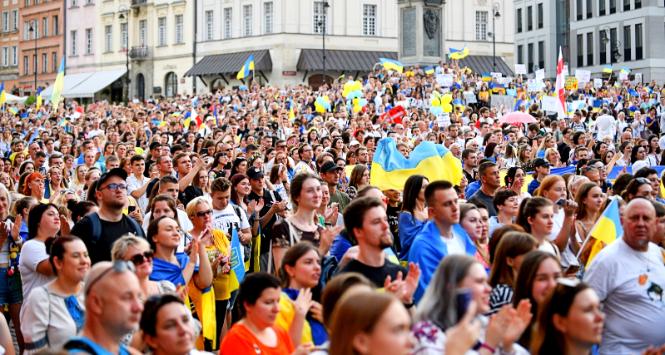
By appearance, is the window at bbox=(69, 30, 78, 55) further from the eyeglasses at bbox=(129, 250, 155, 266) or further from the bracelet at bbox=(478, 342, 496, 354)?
the bracelet at bbox=(478, 342, 496, 354)

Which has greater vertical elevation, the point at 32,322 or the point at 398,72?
the point at 398,72

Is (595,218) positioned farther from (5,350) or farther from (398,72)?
(398,72)

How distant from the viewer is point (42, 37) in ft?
292

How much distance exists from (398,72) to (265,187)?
92.8 feet

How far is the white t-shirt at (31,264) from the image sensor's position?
28.4 feet

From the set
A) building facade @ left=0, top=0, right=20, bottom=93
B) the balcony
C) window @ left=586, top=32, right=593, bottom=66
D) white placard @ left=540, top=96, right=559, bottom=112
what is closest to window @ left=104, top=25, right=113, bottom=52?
the balcony

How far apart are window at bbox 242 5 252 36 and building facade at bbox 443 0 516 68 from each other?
40.3ft

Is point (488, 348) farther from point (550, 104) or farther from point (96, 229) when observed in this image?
point (550, 104)

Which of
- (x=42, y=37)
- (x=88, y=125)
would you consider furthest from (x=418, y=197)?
(x=42, y=37)

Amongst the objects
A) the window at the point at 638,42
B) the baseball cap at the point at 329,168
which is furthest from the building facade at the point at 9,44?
the baseball cap at the point at 329,168

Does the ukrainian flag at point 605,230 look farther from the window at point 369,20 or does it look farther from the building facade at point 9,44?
the building facade at point 9,44

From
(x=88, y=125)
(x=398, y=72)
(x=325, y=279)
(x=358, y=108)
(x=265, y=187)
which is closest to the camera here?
(x=325, y=279)

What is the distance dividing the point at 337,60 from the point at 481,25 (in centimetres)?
1154

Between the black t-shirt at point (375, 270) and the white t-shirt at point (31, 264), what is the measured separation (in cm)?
264
